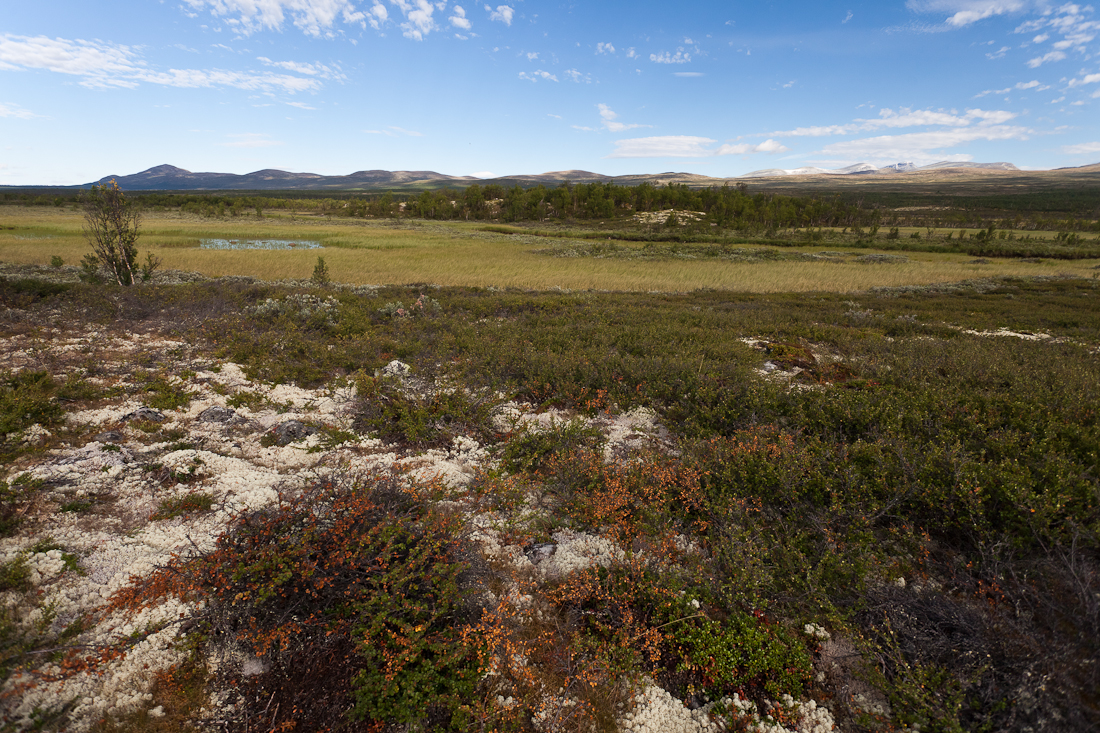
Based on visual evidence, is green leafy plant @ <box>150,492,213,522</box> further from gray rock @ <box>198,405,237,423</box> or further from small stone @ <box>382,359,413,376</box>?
small stone @ <box>382,359,413,376</box>

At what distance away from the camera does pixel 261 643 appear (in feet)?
12.2

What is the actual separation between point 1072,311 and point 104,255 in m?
37.9

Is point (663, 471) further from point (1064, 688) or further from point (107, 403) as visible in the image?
point (107, 403)

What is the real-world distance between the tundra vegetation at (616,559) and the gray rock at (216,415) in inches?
12.7

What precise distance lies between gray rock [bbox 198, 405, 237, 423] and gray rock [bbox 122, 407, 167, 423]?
→ 21.0 inches

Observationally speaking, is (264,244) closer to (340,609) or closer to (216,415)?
(216,415)

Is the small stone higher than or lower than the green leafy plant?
higher

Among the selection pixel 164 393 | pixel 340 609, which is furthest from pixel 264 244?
pixel 340 609

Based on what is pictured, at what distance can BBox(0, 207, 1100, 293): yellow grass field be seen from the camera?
87.5 ft

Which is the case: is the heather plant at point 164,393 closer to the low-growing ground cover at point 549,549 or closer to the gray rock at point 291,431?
the low-growing ground cover at point 549,549

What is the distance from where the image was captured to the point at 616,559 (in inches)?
185

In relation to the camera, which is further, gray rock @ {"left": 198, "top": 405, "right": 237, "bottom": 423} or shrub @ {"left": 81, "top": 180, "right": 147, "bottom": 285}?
shrub @ {"left": 81, "top": 180, "right": 147, "bottom": 285}

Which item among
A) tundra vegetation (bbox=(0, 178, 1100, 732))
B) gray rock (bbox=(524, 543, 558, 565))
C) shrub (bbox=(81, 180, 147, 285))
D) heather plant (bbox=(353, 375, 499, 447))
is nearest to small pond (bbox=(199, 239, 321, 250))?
shrub (bbox=(81, 180, 147, 285))

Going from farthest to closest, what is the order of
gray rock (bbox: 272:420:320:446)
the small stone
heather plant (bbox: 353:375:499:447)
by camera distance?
1. the small stone
2. heather plant (bbox: 353:375:499:447)
3. gray rock (bbox: 272:420:320:446)
